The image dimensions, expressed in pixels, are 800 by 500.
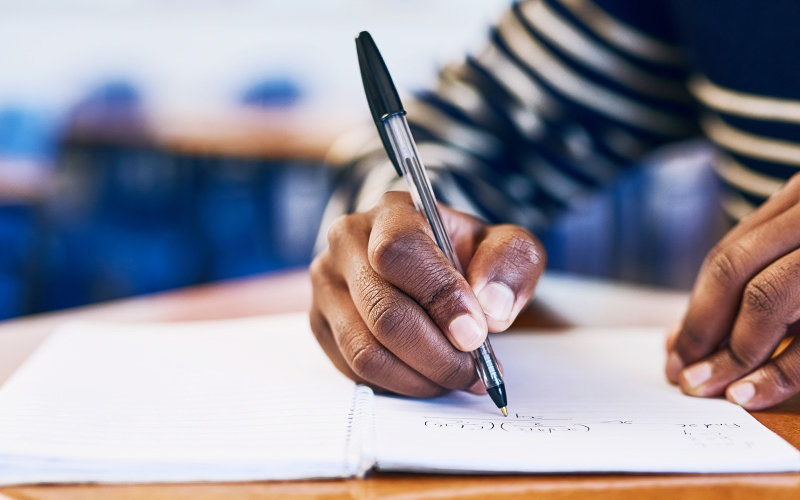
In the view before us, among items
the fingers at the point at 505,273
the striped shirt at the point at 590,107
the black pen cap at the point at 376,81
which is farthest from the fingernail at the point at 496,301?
the striped shirt at the point at 590,107

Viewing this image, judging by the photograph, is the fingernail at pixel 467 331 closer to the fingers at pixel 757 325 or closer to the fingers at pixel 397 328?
the fingers at pixel 397 328

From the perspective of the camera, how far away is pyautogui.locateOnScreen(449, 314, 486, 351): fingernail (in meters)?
0.34

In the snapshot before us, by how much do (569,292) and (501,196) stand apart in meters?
0.14

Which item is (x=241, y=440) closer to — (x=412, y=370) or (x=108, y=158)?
(x=412, y=370)

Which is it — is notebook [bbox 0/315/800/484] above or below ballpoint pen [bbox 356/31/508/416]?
below

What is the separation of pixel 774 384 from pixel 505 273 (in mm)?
158

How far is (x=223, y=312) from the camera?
2.27 ft

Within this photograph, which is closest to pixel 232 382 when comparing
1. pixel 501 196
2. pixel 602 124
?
pixel 501 196

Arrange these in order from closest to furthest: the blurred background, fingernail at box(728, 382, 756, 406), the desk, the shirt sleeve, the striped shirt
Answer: the desk
fingernail at box(728, 382, 756, 406)
the striped shirt
the shirt sleeve
the blurred background

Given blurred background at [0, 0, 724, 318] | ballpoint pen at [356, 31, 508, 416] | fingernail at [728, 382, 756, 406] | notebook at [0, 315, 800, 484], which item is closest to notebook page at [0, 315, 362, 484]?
notebook at [0, 315, 800, 484]

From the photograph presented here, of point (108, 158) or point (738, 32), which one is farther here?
point (108, 158)

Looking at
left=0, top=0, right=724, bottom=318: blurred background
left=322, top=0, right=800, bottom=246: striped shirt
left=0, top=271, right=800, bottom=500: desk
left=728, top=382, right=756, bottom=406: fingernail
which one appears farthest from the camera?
left=0, top=0, right=724, bottom=318: blurred background

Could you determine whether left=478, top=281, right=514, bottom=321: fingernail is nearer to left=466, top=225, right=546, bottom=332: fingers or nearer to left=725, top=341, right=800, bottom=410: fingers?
left=466, top=225, right=546, bottom=332: fingers

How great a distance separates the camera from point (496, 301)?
14.2 inches
